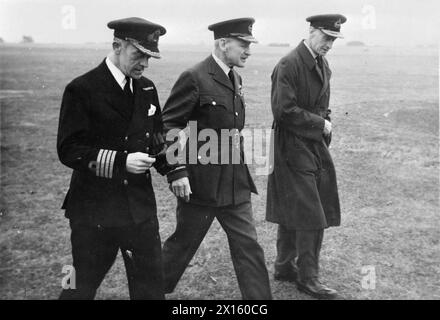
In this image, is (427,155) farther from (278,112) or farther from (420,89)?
(420,89)

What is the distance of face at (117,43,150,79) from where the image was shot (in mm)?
3021

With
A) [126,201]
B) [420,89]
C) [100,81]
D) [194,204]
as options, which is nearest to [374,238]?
[194,204]

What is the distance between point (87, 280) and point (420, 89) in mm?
16066

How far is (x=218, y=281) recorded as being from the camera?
447cm

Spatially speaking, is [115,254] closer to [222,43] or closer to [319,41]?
[222,43]

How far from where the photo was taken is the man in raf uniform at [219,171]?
365cm

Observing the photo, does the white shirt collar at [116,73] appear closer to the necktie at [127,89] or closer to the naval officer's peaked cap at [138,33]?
the necktie at [127,89]

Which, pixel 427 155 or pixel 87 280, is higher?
pixel 87 280

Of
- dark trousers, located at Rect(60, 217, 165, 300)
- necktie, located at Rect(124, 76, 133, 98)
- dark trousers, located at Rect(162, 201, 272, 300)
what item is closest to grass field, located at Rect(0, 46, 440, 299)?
dark trousers, located at Rect(162, 201, 272, 300)

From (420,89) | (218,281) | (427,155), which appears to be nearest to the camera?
(218,281)

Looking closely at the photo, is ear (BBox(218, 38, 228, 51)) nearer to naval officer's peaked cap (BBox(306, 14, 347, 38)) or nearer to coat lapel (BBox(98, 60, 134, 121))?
naval officer's peaked cap (BBox(306, 14, 347, 38))

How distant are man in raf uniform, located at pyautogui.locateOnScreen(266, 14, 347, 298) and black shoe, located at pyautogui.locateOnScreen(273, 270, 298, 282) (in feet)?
0.65

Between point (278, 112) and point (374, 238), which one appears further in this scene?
point (374, 238)

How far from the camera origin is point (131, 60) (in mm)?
3025
